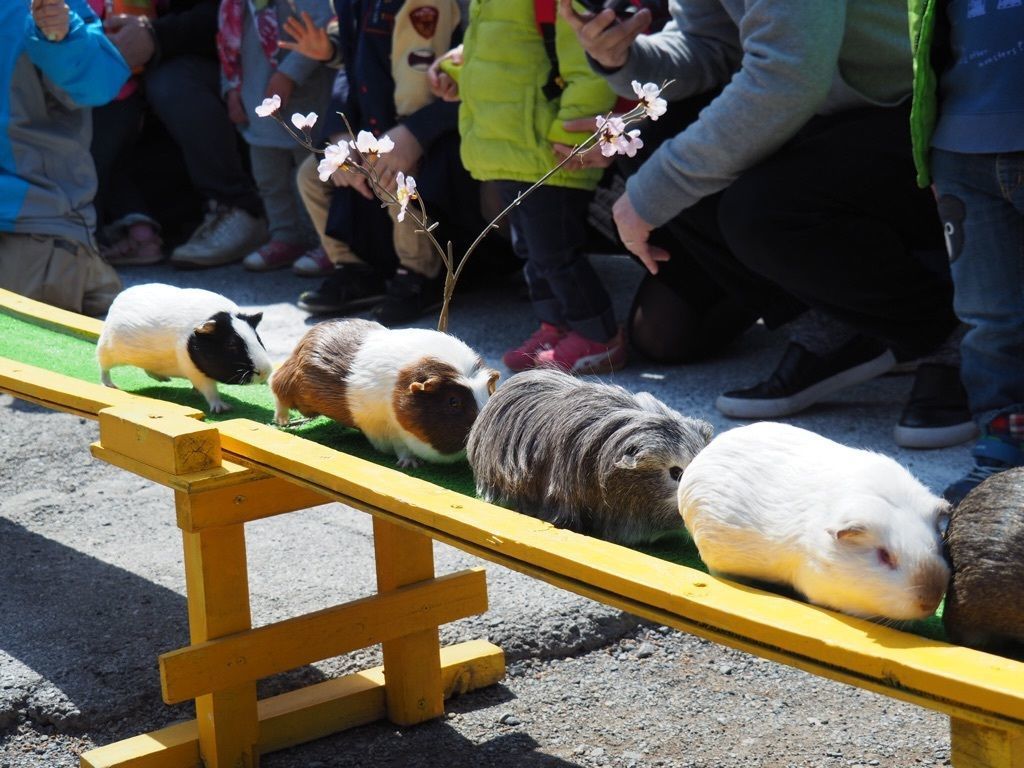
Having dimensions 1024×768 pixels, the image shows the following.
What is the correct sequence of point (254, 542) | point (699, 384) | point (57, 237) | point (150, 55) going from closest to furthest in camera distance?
point (254, 542), point (699, 384), point (57, 237), point (150, 55)

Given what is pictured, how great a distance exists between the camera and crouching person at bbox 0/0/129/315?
5086 mm

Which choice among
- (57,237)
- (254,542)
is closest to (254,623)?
(254,542)

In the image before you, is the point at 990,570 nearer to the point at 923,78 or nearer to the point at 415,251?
the point at 923,78

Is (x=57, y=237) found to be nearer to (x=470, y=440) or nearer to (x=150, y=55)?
(x=150, y=55)

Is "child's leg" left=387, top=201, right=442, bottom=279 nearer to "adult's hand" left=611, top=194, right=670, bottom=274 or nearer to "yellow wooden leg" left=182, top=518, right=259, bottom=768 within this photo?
"adult's hand" left=611, top=194, right=670, bottom=274

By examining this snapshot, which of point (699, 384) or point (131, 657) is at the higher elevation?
point (699, 384)

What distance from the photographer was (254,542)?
145 inches

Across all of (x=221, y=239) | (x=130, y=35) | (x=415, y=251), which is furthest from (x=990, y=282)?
(x=130, y=35)

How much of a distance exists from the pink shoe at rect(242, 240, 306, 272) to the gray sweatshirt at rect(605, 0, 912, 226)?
3.31m

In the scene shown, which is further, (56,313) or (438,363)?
(56,313)

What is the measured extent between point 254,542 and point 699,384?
1.65 metres

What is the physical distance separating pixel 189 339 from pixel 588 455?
1.20 meters

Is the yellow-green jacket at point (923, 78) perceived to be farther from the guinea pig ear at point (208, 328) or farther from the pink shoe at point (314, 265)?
the pink shoe at point (314, 265)

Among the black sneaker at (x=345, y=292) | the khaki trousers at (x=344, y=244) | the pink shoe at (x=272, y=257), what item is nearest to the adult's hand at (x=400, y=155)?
the khaki trousers at (x=344, y=244)
